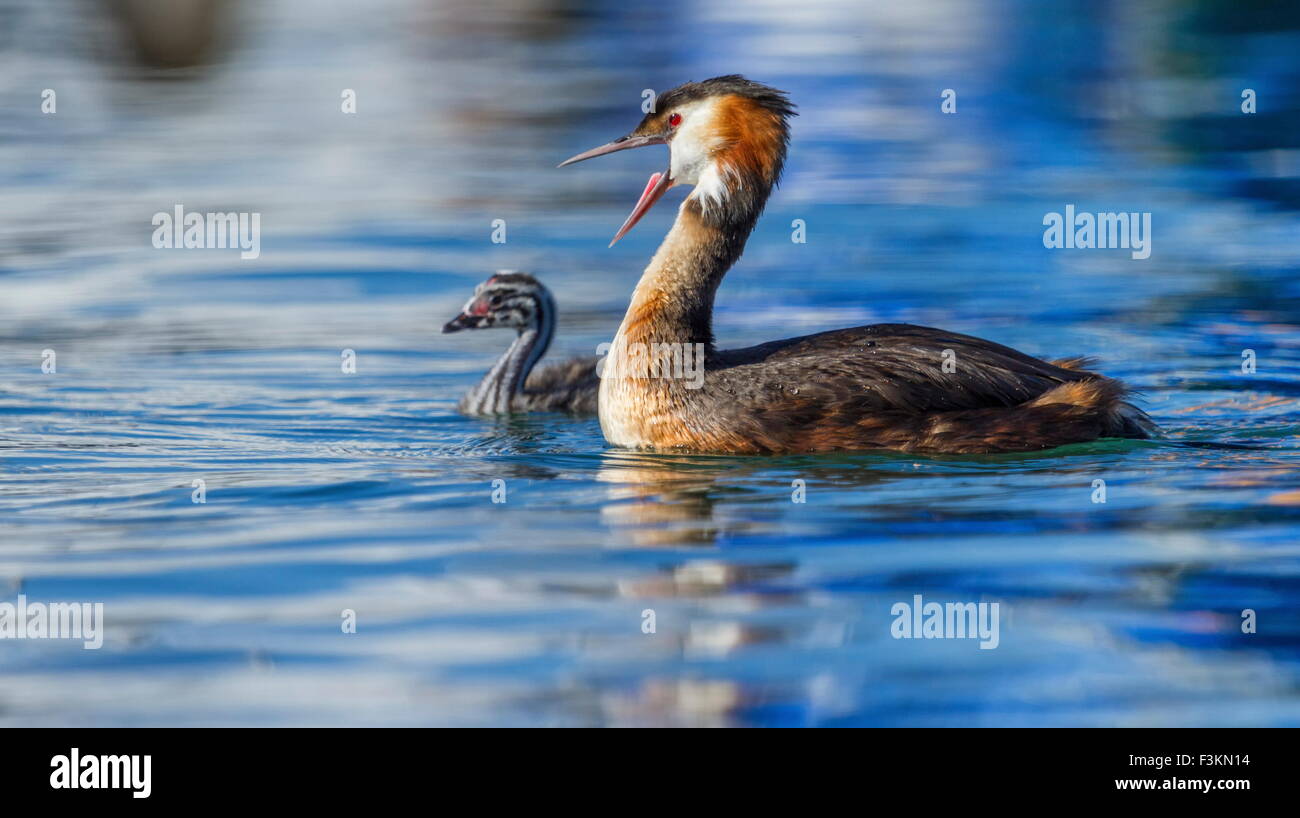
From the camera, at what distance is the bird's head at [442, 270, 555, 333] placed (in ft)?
39.1

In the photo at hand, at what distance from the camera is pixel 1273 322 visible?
12.5 m

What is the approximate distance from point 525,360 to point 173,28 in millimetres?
16092

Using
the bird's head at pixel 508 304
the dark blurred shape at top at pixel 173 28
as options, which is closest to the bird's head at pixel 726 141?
the bird's head at pixel 508 304

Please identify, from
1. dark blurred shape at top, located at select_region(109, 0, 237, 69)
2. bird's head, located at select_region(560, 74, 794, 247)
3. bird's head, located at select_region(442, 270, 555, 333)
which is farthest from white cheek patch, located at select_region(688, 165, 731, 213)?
dark blurred shape at top, located at select_region(109, 0, 237, 69)

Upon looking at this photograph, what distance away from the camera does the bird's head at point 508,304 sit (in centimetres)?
1193

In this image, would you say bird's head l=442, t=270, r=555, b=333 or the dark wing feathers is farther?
bird's head l=442, t=270, r=555, b=333

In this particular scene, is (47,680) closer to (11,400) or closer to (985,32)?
(11,400)

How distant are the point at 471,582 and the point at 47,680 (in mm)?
1597

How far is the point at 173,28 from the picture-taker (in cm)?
2594

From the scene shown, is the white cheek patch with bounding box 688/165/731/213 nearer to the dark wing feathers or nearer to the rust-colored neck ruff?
the rust-colored neck ruff

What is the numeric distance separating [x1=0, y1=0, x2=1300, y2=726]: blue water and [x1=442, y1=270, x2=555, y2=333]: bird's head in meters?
0.50

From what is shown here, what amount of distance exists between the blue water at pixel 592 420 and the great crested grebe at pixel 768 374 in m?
0.19

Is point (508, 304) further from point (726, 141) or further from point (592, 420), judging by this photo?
point (726, 141)

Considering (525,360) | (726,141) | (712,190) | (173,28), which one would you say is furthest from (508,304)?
(173,28)
